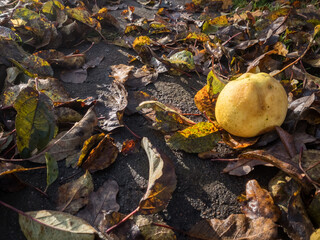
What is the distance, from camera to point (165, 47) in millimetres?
3041

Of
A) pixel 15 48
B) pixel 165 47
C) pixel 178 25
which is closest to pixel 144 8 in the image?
pixel 178 25

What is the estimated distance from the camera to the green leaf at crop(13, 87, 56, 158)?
5.32ft

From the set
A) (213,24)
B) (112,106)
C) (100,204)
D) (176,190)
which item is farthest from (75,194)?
(213,24)

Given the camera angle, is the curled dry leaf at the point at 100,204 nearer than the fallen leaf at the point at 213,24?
Yes

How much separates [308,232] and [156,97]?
1455 millimetres

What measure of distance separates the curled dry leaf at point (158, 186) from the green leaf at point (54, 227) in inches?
11.6

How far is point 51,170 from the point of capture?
5.22 feet

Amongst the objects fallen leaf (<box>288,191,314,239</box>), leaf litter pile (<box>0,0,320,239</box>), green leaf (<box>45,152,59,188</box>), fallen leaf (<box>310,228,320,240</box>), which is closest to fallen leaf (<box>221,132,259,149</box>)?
leaf litter pile (<box>0,0,320,239</box>)

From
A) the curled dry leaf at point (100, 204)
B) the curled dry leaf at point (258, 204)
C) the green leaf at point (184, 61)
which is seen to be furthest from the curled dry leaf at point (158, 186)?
the green leaf at point (184, 61)

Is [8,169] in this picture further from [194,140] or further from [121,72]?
[121,72]

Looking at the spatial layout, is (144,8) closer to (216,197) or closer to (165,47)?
(165,47)

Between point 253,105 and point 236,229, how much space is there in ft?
2.15

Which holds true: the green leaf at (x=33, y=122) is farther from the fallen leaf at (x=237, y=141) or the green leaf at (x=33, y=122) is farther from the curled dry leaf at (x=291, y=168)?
the curled dry leaf at (x=291, y=168)

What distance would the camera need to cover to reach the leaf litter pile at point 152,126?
4.49ft
